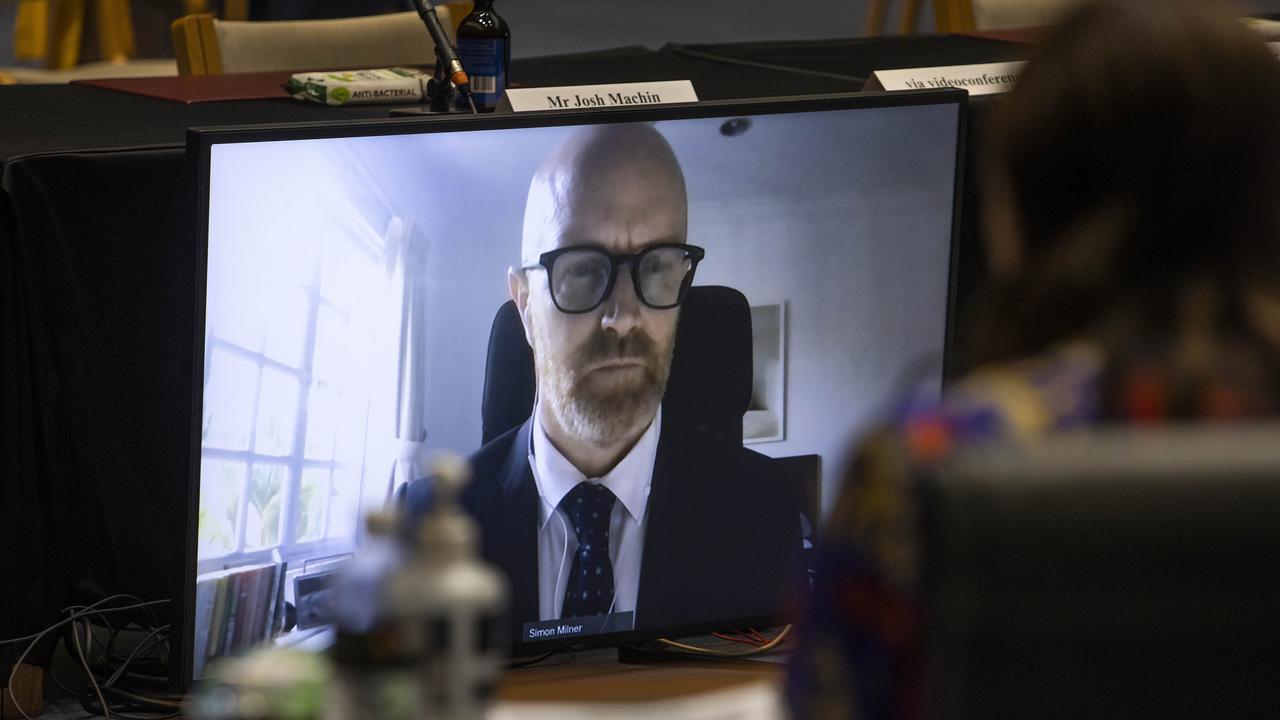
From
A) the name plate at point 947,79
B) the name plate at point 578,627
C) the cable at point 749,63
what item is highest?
the cable at point 749,63

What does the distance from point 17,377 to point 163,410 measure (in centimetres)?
19

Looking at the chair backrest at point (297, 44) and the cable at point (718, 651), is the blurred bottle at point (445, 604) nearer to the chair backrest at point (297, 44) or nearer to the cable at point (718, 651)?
the cable at point (718, 651)

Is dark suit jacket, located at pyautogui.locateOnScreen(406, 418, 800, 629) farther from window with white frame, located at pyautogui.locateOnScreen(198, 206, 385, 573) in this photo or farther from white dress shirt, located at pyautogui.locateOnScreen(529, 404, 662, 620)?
window with white frame, located at pyautogui.locateOnScreen(198, 206, 385, 573)

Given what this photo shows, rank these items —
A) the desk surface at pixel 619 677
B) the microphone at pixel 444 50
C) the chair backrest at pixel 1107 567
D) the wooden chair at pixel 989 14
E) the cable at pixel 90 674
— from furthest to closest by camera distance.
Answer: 1. the wooden chair at pixel 989 14
2. the microphone at pixel 444 50
3. the cable at pixel 90 674
4. the desk surface at pixel 619 677
5. the chair backrest at pixel 1107 567

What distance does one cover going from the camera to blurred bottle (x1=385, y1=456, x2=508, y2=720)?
0.68m

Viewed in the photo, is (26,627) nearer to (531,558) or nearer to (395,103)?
(531,558)

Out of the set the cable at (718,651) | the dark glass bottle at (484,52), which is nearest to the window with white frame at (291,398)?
the cable at (718,651)

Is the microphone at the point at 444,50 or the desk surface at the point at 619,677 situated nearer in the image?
the desk surface at the point at 619,677

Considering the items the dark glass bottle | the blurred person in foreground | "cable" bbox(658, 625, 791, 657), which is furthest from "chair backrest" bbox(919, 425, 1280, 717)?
the dark glass bottle

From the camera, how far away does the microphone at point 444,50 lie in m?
1.91

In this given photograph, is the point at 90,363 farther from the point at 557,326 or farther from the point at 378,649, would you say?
the point at 378,649

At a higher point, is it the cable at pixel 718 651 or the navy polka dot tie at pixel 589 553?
the navy polka dot tie at pixel 589 553

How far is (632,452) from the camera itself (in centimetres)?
155

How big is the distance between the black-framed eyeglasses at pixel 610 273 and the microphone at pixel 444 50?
51cm
